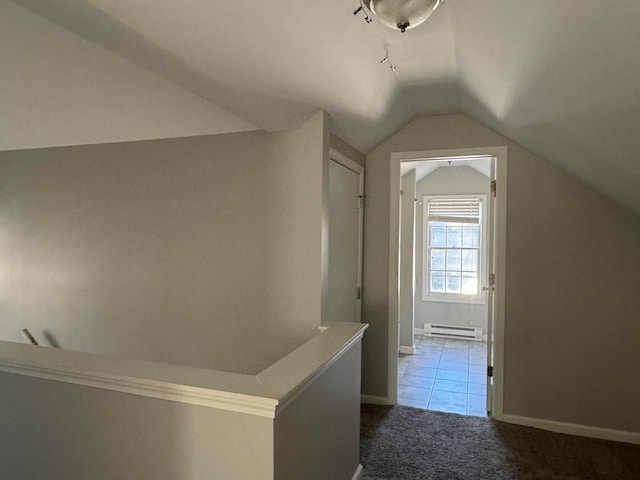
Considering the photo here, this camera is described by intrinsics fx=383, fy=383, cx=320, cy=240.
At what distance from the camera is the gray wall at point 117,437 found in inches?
48.0

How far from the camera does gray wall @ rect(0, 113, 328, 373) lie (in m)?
2.34

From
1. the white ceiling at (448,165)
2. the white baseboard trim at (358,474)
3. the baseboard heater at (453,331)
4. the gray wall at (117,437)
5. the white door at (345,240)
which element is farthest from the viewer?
the baseboard heater at (453,331)

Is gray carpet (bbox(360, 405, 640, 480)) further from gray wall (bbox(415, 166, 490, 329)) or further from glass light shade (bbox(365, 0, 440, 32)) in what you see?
gray wall (bbox(415, 166, 490, 329))

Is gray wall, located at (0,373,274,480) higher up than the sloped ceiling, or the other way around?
the sloped ceiling

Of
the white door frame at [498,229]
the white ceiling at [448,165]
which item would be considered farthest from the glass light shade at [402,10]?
the white ceiling at [448,165]

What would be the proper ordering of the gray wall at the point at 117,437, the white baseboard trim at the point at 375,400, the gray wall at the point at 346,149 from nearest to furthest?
the gray wall at the point at 117,437, the gray wall at the point at 346,149, the white baseboard trim at the point at 375,400

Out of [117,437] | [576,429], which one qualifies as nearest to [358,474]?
[117,437]

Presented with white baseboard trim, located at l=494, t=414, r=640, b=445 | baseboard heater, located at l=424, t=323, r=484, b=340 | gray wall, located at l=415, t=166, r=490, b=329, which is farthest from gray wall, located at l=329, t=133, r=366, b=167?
baseboard heater, located at l=424, t=323, r=484, b=340

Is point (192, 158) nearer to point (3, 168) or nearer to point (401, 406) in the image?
point (3, 168)

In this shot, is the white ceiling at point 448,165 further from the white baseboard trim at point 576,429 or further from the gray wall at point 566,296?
the white baseboard trim at point 576,429

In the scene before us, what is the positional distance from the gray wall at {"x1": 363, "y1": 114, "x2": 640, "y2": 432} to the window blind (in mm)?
2511

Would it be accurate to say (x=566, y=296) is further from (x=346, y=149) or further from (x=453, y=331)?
(x=453, y=331)

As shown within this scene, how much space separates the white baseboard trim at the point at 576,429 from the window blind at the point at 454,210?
116 inches

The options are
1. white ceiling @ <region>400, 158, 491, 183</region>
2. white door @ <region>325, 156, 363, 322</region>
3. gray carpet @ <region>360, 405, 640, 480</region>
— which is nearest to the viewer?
gray carpet @ <region>360, 405, 640, 480</region>
